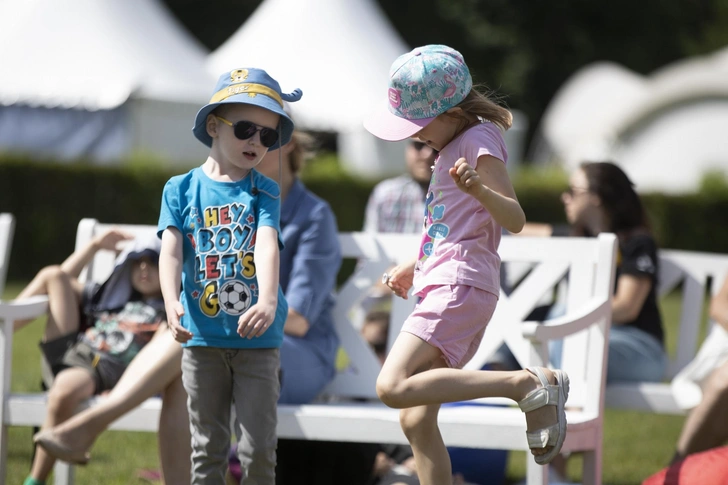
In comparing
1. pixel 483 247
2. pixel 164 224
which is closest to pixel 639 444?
pixel 483 247

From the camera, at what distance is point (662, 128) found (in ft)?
71.9

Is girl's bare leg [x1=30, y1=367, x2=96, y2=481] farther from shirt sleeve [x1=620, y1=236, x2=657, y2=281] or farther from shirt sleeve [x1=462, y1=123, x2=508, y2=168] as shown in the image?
shirt sleeve [x1=620, y1=236, x2=657, y2=281]

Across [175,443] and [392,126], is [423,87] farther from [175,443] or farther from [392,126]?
[175,443]

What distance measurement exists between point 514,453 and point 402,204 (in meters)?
1.73

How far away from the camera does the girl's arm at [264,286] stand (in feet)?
9.29

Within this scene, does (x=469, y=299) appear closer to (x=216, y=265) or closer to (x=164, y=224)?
(x=216, y=265)

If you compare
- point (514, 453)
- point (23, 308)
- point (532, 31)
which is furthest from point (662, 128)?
point (23, 308)

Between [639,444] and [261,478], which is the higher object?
[261,478]

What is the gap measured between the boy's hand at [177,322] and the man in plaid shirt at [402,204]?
3.11 m

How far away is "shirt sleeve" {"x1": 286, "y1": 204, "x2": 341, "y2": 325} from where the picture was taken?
388 centimetres

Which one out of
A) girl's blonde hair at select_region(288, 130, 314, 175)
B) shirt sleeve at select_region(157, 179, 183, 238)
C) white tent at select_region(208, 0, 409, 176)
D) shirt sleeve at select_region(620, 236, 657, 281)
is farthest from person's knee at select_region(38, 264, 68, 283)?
white tent at select_region(208, 0, 409, 176)

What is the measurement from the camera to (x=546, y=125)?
2602 cm

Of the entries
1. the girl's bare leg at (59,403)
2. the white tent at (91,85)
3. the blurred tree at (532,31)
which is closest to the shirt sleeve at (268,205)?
the girl's bare leg at (59,403)

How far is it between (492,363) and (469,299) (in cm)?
173
